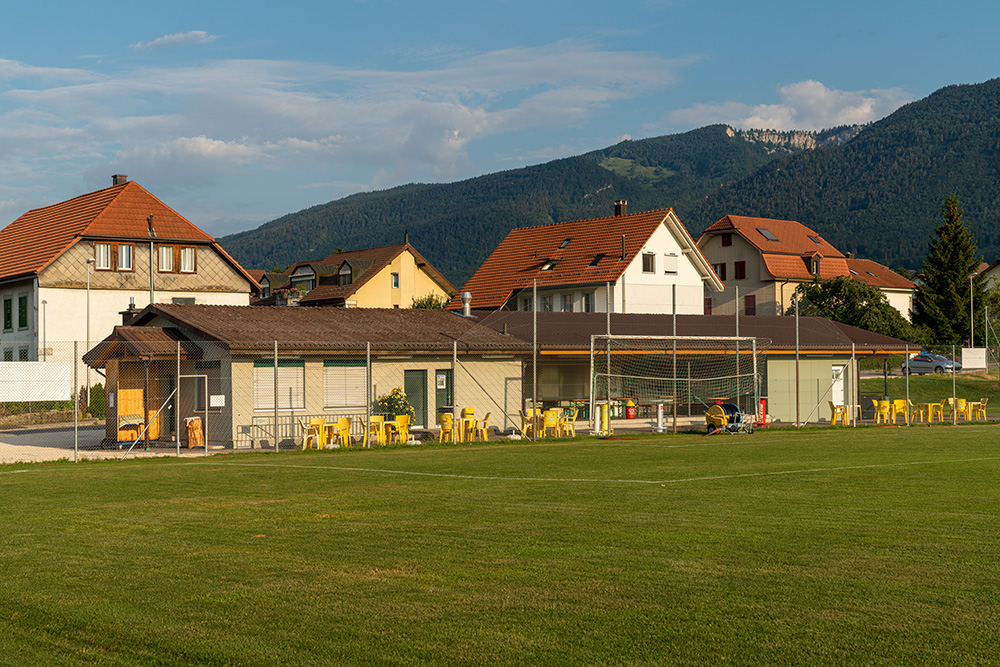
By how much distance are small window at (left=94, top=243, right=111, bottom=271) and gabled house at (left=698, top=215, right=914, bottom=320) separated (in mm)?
41558

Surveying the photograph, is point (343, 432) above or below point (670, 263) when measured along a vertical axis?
below

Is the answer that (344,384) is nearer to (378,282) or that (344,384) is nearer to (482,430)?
(482,430)

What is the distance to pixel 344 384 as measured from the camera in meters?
29.6

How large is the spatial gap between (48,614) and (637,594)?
13.9ft

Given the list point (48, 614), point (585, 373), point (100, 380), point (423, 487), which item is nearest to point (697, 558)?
point (48, 614)

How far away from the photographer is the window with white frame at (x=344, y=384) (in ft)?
96.3

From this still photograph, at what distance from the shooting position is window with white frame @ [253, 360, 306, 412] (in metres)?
27.8

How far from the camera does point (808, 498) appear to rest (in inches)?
528

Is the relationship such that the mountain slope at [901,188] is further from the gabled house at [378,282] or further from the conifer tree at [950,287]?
the gabled house at [378,282]

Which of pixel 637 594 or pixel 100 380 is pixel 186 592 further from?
pixel 100 380

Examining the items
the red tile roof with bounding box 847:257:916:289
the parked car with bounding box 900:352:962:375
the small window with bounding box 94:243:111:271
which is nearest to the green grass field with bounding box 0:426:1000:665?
the small window with bounding box 94:243:111:271

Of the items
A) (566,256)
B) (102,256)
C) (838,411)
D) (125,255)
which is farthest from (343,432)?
(566,256)

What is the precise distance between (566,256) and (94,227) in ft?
85.4

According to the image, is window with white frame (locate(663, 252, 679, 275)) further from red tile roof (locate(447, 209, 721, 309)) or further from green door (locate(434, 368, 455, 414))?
green door (locate(434, 368, 455, 414))
